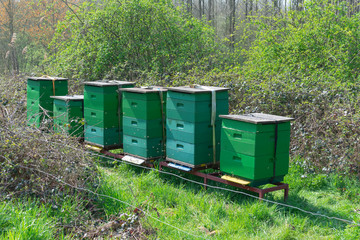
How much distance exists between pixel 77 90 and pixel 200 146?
7772 millimetres

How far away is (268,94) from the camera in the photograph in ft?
27.6

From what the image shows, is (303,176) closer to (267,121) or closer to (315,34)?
(267,121)

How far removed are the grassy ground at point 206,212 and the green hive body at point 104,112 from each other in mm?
1605

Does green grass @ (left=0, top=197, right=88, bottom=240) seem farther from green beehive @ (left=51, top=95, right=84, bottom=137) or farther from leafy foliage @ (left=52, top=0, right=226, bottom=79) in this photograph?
leafy foliage @ (left=52, top=0, right=226, bottom=79)

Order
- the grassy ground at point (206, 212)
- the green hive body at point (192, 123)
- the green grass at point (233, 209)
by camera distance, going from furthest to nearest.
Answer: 1. the green hive body at point (192, 123)
2. the green grass at point (233, 209)
3. the grassy ground at point (206, 212)

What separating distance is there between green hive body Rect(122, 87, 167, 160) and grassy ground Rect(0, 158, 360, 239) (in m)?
0.78

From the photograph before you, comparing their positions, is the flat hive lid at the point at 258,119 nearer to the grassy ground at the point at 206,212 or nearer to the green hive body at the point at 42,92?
the grassy ground at the point at 206,212

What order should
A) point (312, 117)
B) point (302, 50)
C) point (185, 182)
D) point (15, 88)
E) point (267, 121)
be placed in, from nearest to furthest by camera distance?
1. point (267, 121)
2. point (185, 182)
3. point (312, 117)
4. point (302, 50)
5. point (15, 88)

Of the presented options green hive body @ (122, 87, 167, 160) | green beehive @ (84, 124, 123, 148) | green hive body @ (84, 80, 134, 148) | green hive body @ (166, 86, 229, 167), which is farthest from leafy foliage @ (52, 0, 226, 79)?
green hive body @ (166, 86, 229, 167)

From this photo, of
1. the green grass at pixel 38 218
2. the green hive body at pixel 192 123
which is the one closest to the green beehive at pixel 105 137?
the green hive body at pixel 192 123

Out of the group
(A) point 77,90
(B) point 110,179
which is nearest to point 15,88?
(A) point 77,90

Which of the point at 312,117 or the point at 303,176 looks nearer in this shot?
the point at 303,176

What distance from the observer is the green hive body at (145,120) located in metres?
7.13

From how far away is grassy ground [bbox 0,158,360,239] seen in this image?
4.68 meters
